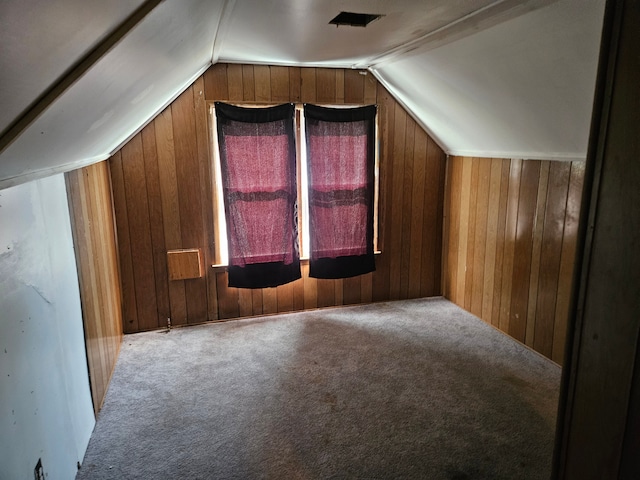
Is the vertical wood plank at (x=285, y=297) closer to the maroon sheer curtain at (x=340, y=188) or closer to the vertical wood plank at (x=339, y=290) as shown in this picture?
the maroon sheer curtain at (x=340, y=188)

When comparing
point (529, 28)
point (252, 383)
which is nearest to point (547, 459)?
point (252, 383)

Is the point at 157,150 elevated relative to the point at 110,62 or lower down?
lower down

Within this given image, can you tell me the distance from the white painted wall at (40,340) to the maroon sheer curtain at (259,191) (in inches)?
53.8

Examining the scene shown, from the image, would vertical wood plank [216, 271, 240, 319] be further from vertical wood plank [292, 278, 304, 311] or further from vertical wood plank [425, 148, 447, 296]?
vertical wood plank [425, 148, 447, 296]

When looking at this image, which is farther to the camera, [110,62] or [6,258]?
[6,258]

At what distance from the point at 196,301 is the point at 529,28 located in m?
2.81

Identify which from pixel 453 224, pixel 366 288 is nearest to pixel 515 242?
pixel 453 224

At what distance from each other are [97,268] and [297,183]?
1.57m

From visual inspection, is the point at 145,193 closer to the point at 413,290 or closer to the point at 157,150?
the point at 157,150

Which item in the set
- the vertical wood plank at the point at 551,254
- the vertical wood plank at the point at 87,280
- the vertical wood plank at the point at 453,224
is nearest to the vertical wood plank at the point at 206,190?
the vertical wood plank at the point at 87,280

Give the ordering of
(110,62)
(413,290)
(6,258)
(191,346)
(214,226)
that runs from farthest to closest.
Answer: (413,290) → (214,226) → (191,346) → (6,258) → (110,62)

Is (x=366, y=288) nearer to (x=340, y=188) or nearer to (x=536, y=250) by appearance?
(x=340, y=188)

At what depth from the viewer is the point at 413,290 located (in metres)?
4.02

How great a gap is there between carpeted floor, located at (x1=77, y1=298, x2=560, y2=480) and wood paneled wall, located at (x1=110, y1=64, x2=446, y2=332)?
26 cm
